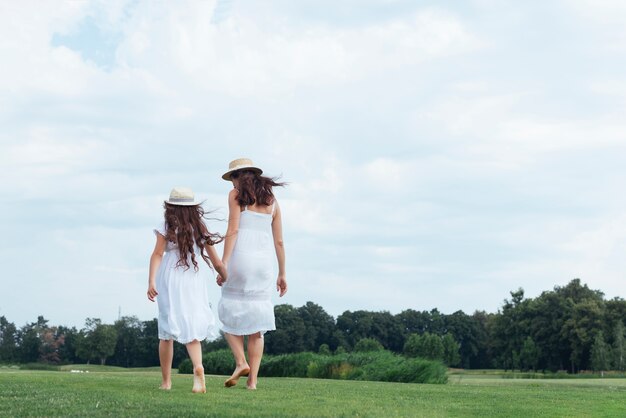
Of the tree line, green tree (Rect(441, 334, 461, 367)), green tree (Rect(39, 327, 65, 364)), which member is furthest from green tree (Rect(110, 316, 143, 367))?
green tree (Rect(441, 334, 461, 367))

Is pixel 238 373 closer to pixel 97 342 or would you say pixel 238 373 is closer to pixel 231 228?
pixel 231 228

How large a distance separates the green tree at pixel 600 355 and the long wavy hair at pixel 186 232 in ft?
200

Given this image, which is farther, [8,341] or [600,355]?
[8,341]

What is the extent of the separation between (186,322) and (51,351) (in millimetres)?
86334

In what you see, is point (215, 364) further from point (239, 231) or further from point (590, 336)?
point (590, 336)

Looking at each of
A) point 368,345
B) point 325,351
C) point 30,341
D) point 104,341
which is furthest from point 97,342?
point 325,351

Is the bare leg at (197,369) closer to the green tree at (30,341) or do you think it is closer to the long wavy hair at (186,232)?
the long wavy hair at (186,232)

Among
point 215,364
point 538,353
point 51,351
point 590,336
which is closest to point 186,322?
point 215,364

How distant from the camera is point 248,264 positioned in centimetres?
1073

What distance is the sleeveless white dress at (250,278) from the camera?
424 inches

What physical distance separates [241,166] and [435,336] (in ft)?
241

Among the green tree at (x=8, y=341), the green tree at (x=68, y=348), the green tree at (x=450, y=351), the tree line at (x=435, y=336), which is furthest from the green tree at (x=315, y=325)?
the green tree at (x=8, y=341)

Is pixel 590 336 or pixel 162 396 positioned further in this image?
pixel 590 336

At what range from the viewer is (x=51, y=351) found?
9088cm
